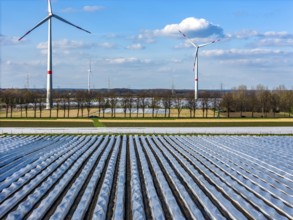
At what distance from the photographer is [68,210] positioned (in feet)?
37.5

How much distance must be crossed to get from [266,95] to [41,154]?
78.2 meters

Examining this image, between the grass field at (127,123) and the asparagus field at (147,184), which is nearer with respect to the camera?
the asparagus field at (147,184)

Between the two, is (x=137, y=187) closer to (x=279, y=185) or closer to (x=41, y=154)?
(x=279, y=185)

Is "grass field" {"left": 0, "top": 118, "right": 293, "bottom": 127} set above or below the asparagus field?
below

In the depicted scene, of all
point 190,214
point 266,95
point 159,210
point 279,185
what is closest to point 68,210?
point 159,210

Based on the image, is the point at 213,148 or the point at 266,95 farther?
the point at 266,95

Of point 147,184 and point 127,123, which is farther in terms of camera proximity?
point 127,123

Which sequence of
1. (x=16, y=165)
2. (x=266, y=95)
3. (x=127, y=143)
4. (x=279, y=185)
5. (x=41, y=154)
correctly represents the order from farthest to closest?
(x=266, y=95) → (x=127, y=143) → (x=41, y=154) → (x=16, y=165) → (x=279, y=185)

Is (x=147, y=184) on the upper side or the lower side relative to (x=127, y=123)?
upper

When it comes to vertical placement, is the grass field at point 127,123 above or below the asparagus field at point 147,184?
below

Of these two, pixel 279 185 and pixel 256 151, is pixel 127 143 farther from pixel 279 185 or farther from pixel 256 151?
pixel 279 185

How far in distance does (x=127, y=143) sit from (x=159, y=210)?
16.7m

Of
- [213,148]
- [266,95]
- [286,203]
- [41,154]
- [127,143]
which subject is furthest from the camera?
[266,95]

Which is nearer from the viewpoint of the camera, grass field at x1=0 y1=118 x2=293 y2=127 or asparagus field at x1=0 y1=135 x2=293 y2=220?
asparagus field at x1=0 y1=135 x2=293 y2=220
